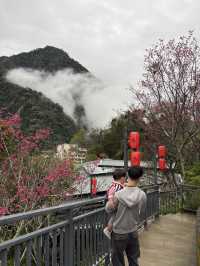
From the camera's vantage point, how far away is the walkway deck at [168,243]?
23.1 feet

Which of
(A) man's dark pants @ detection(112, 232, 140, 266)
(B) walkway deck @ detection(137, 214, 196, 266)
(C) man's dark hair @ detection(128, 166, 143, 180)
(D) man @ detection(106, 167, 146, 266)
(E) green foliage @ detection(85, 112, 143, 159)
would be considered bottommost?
(B) walkway deck @ detection(137, 214, 196, 266)

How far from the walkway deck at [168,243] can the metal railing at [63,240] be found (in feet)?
6.06

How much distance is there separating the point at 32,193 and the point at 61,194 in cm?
144

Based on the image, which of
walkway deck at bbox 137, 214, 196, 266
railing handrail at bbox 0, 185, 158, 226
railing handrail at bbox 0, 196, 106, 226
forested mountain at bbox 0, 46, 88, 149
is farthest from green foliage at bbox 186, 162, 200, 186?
forested mountain at bbox 0, 46, 88, 149

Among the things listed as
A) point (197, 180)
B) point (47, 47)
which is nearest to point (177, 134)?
point (197, 180)

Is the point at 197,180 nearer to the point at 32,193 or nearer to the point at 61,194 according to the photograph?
the point at 61,194

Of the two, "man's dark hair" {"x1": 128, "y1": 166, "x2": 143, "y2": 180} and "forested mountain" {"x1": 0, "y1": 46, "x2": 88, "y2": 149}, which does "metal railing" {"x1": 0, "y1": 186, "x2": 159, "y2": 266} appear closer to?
"man's dark hair" {"x1": 128, "y1": 166, "x2": 143, "y2": 180}

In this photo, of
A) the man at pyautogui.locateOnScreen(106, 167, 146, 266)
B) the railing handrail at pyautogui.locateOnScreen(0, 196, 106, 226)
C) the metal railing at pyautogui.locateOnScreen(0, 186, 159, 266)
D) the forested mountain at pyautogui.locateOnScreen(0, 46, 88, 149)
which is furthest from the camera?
the forested mountain at pyautogui.locateOnScreen(0, 46, 88, 149)

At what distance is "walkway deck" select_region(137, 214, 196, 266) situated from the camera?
703 centimetres

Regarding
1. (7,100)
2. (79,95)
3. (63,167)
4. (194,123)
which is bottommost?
(63,167)

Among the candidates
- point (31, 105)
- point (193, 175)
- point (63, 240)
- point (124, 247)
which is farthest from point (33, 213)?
point (31, 105)

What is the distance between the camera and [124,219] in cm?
421

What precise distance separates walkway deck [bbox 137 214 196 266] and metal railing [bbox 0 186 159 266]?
185 centimetres

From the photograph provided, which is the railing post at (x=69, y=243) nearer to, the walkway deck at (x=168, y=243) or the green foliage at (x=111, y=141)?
the walkway deck at (x=168, y=243)
